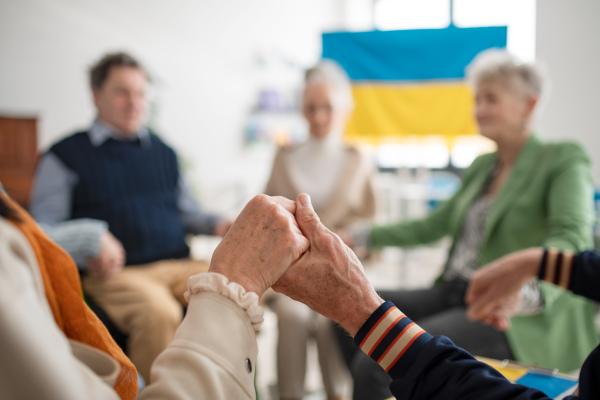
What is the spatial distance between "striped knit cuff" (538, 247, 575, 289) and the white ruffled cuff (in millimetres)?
785

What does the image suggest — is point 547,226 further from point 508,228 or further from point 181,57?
point 181,57

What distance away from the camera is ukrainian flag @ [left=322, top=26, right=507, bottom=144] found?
291cm

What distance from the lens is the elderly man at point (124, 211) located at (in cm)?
146

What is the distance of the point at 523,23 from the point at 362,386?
93.3 inches

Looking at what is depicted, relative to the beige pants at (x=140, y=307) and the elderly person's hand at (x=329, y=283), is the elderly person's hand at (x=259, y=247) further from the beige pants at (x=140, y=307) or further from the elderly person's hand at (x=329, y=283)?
the beige pants at (x=140, y=307)

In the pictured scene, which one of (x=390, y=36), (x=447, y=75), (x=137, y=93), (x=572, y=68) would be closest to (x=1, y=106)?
(x=137, y=93)

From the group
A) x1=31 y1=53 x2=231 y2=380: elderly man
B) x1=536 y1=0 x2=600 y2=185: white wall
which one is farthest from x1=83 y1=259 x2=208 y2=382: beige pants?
x1=536 y1=0 x2=600 y2=185: white wall

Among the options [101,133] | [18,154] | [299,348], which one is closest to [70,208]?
[101,133]

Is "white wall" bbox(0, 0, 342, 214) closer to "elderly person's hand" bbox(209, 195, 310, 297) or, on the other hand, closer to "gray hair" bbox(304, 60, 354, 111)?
"gray hair" bbox(304, 60, 354, 111)

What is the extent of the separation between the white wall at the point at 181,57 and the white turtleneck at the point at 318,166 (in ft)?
4.76

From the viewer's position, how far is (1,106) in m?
3.10

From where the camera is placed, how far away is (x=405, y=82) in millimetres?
3098

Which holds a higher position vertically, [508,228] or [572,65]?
[572,65]

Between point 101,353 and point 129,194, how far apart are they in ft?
4.07
